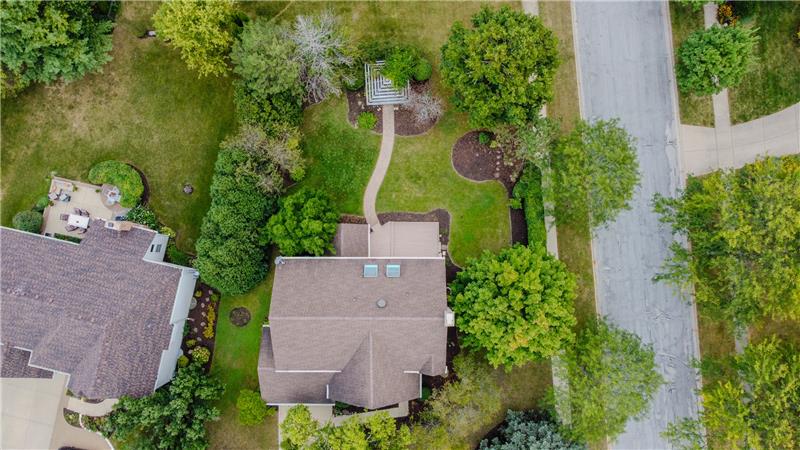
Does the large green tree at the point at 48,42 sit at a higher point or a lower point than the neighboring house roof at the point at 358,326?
higher

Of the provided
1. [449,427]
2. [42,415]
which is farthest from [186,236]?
[449,427]

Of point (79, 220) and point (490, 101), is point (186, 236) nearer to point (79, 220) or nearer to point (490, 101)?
point (79, 220)

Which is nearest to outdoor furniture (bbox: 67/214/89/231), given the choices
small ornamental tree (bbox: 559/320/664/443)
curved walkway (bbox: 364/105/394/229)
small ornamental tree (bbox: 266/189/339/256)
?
small ornamental tree (bbox: 266/189/339/256)

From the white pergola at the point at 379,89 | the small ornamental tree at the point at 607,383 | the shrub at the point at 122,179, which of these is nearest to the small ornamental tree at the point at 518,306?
the small ornamental tree at the point at 607,383

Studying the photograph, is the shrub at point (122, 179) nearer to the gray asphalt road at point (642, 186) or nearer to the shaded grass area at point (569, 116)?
the shaded grass area at point (569, 116)

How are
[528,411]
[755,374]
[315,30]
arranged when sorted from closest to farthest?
[755,374] < [315,30] < [528,411]
